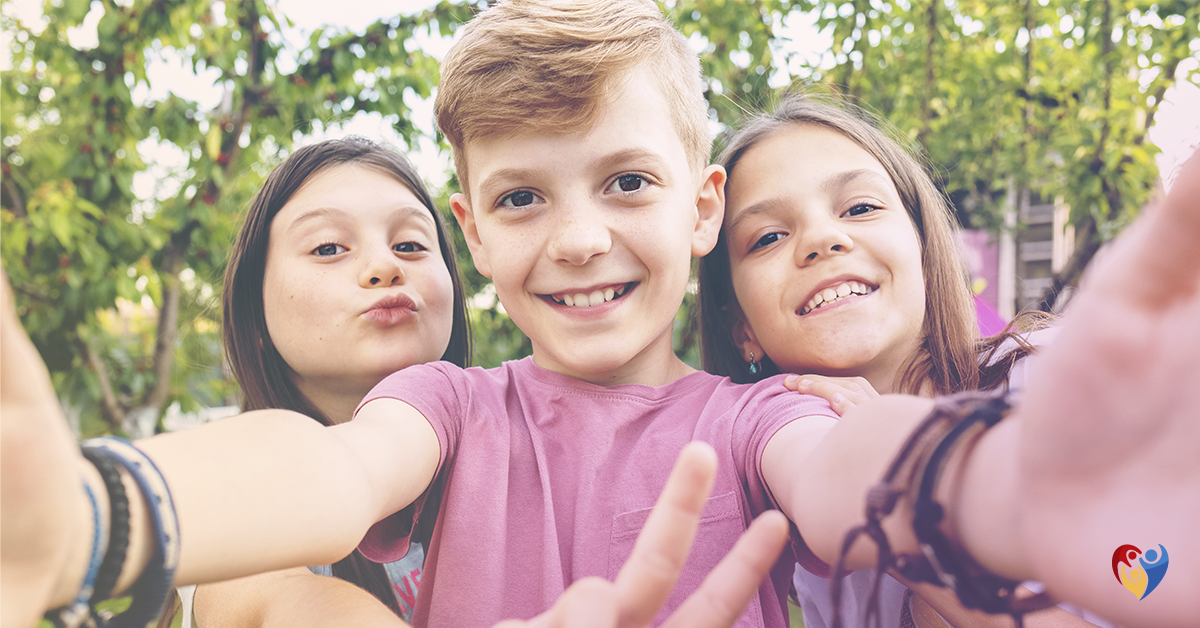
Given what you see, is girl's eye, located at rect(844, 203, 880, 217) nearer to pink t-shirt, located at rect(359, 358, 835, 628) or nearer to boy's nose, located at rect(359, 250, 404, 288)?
pink t-shirt, located at rect(359, 358, 835, 628)

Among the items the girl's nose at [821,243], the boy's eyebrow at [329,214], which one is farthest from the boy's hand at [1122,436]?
the boy's eyebrow at [329,214]

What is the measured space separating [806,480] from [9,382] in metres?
0.75

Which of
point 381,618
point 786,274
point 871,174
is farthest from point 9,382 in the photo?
point 871,174

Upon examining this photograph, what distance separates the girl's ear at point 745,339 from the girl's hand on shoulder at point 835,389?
0.33 meters

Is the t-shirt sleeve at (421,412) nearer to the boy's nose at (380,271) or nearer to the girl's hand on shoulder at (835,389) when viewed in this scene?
the boy's nose at (380,271)

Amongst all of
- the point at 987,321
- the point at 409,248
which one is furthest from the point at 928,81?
the point at 409,248

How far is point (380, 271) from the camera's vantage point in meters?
1.75

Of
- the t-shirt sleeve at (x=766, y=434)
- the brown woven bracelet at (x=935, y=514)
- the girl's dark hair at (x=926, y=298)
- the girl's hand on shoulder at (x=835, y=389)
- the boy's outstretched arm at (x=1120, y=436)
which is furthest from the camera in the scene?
the girl's dark hair at (x=926, y=298)

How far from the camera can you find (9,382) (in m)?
0.56

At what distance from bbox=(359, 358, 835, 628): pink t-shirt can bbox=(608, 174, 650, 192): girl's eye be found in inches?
14.2

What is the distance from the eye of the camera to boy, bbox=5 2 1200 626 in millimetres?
1033

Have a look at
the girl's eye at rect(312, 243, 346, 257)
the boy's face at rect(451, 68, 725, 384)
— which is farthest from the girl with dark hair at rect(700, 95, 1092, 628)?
the girl's eye at rect(312, 243, 346, 257)

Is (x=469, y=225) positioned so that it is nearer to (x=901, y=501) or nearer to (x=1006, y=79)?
(x=901, y=501)

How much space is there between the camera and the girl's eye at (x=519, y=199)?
1.35 meters
